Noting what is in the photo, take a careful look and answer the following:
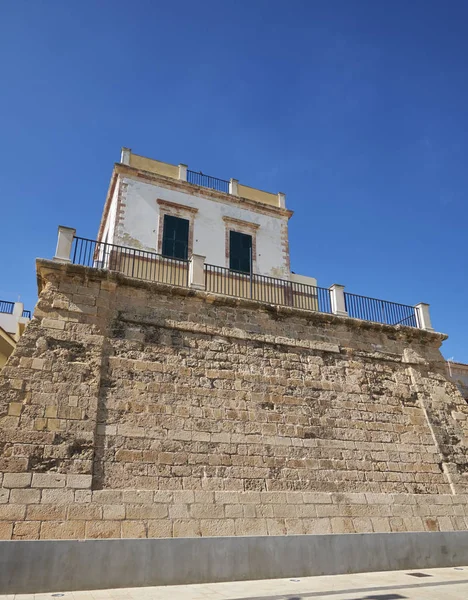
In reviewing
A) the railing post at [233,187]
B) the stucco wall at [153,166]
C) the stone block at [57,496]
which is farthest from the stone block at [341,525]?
the stucco wall at [153,166]

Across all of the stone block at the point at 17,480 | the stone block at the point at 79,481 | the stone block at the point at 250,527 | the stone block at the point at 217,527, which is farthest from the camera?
the stone block at the point at 250,527

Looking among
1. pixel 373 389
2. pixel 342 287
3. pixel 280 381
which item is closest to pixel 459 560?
pixel 373 389

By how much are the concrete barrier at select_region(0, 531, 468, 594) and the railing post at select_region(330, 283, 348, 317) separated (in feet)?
15.4

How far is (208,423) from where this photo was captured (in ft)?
26.9

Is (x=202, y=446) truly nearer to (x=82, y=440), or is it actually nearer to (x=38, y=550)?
(x=82, y=440)

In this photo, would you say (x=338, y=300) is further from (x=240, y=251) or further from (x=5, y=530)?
(x=5, y=530)

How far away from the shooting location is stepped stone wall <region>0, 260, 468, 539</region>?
699 cm

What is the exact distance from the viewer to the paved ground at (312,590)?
5789mm

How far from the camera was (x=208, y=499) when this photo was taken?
24.6 feet

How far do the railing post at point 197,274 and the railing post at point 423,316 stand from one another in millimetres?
5845

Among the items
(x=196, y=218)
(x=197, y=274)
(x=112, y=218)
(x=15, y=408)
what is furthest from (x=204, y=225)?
(x=15, y=408)

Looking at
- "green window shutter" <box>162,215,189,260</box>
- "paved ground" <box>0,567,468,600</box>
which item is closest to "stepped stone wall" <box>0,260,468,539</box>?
"paved ground" <box>0,567,468,600</box>

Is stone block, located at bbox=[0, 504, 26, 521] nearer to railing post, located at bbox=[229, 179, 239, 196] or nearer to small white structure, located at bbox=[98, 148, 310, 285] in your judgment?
small white structure, located at bbox=[98, 148, 310, 285]

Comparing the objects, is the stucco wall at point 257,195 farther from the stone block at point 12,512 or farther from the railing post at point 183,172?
the stone block at point 12,512
